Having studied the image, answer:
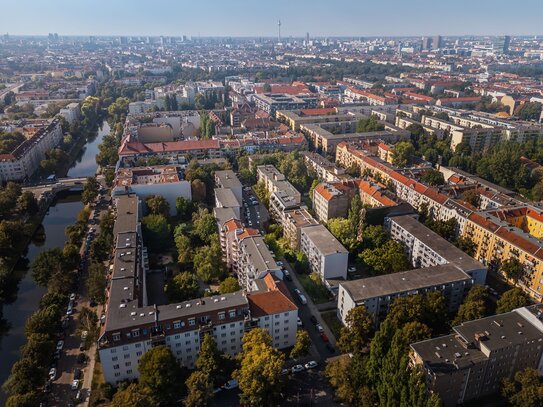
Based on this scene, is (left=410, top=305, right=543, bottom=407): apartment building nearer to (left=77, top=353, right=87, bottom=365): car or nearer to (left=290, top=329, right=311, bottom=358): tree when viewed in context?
(left=290, top=329, right=311, bottom=358): tree

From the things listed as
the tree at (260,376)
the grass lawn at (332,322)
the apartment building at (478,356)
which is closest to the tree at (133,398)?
the tree at (260,376)

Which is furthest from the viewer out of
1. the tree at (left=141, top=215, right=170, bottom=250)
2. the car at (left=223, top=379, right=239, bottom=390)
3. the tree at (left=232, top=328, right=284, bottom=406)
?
the tree at (left=141, top=215, right=170, bottom=250)

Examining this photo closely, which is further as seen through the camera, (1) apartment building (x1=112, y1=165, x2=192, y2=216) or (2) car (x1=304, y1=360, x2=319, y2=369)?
(1) apartment building (x1=112, y1=165, x2=192, y2=216)

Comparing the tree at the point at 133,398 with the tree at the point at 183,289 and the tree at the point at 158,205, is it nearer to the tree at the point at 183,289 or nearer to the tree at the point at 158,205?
the tree at the point at 183,289

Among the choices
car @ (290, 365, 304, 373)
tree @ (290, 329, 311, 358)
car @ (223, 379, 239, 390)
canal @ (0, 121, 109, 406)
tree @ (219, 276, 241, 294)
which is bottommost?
→ canal @ (0, 121, 109, 406)

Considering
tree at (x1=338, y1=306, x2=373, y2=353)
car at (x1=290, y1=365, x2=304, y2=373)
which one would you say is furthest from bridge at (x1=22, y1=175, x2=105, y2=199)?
tree at (x1=338, y1=306, x2=373, y2=353)

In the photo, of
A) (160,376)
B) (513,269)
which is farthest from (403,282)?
(160,376)

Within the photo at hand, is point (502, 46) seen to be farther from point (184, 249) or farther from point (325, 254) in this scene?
point (184, 249)
